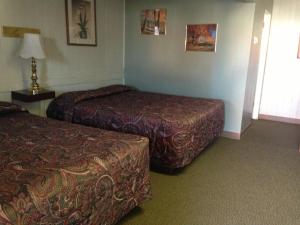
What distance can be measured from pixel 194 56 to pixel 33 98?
7.56ft

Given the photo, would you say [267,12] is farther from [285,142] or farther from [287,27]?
[285,142]

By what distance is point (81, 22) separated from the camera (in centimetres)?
361

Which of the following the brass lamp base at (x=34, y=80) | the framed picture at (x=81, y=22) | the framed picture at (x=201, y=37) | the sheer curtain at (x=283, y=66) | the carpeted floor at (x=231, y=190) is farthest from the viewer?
the sheer curtain at (x=283, y=66)

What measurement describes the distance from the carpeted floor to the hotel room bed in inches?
8.3

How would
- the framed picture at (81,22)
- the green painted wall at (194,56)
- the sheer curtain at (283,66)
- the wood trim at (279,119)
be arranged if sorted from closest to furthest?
the framed picture at (81,22), the green painted wall at (194,56), the sheer curtain at (283,66), the wood trim at (279,119)

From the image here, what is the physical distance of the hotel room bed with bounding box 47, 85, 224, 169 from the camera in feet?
8.61

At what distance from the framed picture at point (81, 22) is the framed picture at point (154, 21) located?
815 millimetres

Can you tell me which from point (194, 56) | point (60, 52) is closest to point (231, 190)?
point (194, 56)

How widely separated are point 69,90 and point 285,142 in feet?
10.1

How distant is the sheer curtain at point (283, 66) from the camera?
4.52m

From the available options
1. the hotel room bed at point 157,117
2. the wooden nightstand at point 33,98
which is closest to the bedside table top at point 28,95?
the wooden nightstand at point 33,98

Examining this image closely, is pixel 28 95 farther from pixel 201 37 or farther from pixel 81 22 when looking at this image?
pixel 201 37

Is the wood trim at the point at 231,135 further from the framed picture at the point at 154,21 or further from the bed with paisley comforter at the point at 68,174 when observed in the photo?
the bed with paisley comforter at the point at 68,174

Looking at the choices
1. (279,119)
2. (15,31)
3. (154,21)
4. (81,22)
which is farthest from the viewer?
(279,119)
